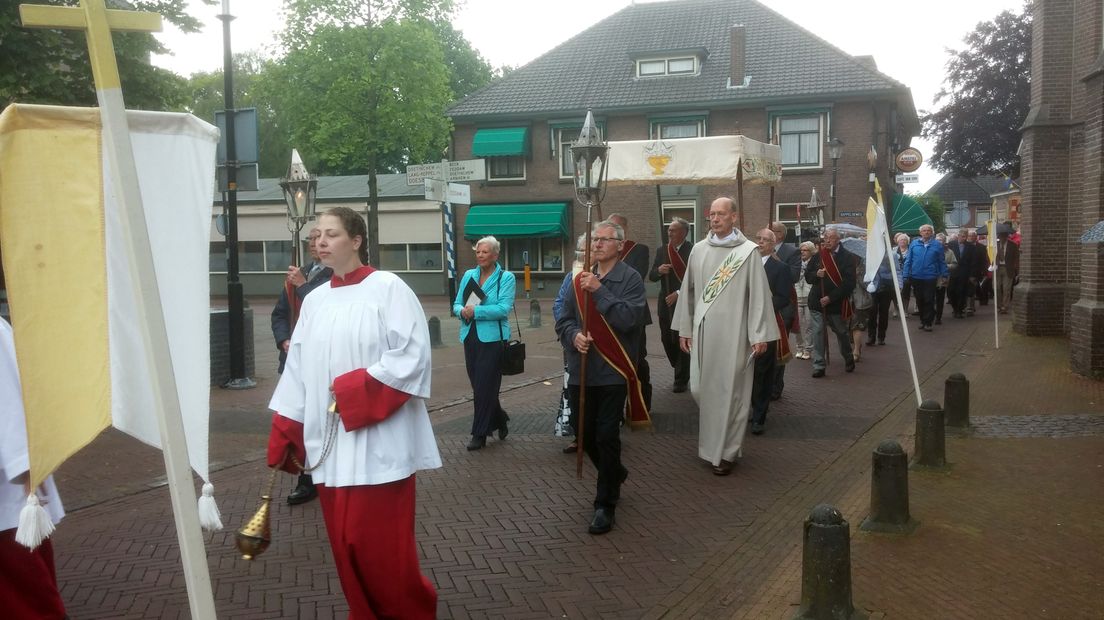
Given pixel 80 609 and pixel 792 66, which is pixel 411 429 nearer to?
pixel 80 609

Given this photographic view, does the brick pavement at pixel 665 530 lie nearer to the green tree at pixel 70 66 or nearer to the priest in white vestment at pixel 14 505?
the priest in white vestment at pixel 14 505

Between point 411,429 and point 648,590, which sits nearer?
point 411,429

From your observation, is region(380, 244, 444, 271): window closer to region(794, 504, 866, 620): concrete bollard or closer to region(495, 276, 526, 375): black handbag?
region(495, 276, 526, 375): black handbag

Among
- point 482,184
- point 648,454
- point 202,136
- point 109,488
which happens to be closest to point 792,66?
point 482,184

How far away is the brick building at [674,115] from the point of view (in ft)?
97.5

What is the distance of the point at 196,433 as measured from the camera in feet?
9.37

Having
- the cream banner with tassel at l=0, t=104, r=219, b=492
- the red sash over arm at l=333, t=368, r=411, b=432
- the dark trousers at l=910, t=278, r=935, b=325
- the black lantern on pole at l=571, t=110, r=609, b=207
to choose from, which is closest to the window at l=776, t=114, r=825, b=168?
the dark trousers at l=910, t=278, r=935, b=325

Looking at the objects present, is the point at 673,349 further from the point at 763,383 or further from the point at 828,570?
the point at 828,570

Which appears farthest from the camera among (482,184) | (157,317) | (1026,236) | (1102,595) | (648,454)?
(482,184)

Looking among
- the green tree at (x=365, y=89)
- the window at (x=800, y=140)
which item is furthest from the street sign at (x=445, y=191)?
the window at (x=800, y=140)

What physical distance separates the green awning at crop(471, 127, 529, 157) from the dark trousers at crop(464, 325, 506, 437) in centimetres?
2490

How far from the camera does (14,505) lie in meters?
3.41

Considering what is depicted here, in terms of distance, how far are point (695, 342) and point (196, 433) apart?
4.82 metres

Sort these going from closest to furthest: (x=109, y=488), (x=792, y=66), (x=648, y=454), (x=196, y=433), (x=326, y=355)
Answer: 1. (x=196, y=433)
2. (x=326, y=355)
3. (x=109, y=488)
4. (x=648, y=454)
5. (x=792, y=66)
